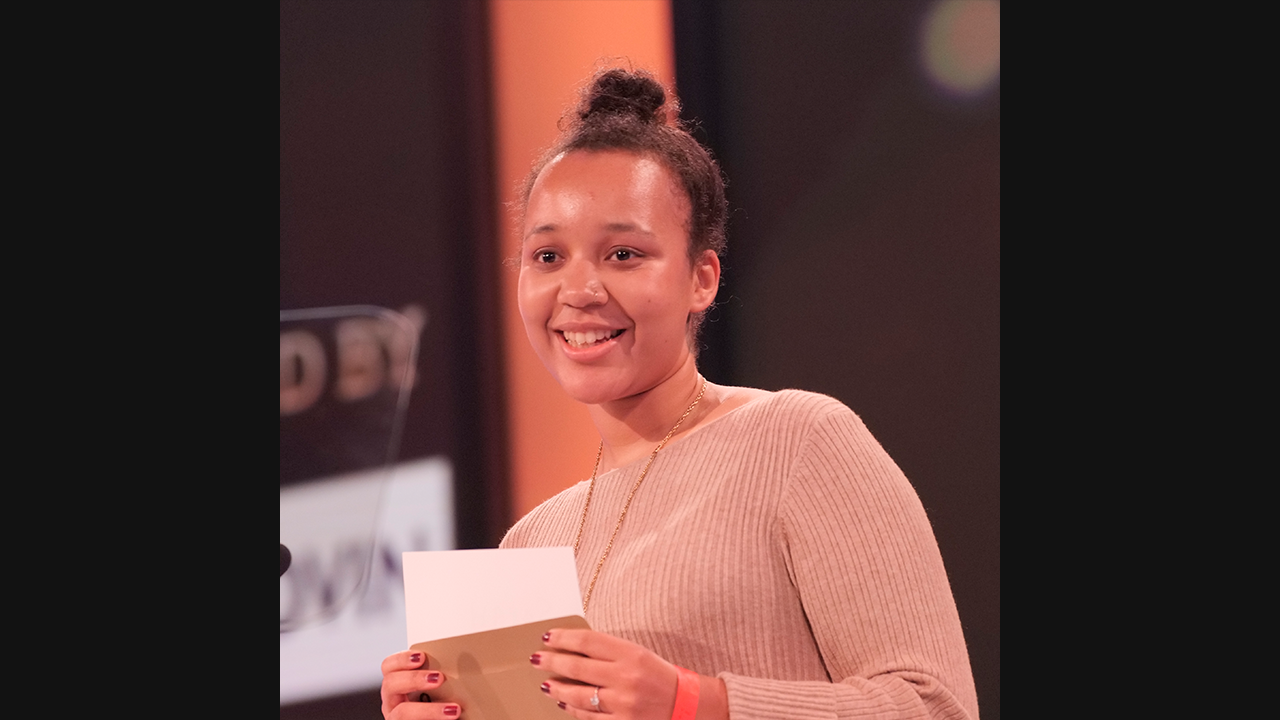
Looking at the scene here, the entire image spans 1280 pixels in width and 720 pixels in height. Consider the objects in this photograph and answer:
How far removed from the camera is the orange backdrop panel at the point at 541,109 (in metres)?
2.66

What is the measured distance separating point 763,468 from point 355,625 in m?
1.50

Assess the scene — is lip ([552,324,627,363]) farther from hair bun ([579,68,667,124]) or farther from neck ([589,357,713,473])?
hair bun ([579,68,667,124])

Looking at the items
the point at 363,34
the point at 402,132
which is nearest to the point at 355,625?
the point at 402,132

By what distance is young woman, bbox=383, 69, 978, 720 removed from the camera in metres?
1.17

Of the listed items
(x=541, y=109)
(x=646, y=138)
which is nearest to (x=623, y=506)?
(x=646, y=138)

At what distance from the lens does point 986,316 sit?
2238 mm

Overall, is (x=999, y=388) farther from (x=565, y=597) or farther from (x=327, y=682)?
(x=327, y=682)

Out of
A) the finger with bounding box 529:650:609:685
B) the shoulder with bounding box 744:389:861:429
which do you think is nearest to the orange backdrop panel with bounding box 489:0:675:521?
the shoulder with bounding box 744:389:861:429

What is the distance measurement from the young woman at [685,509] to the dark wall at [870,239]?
77 centimetres

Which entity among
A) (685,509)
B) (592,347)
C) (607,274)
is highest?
(607,274)

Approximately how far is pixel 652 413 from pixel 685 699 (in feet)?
1.71

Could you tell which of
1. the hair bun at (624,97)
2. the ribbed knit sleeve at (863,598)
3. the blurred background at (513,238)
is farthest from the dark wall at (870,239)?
the ribbed knit sleeve at (863,598)

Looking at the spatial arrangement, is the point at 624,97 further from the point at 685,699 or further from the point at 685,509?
the point at 685,699

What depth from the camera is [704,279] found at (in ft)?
5.24
